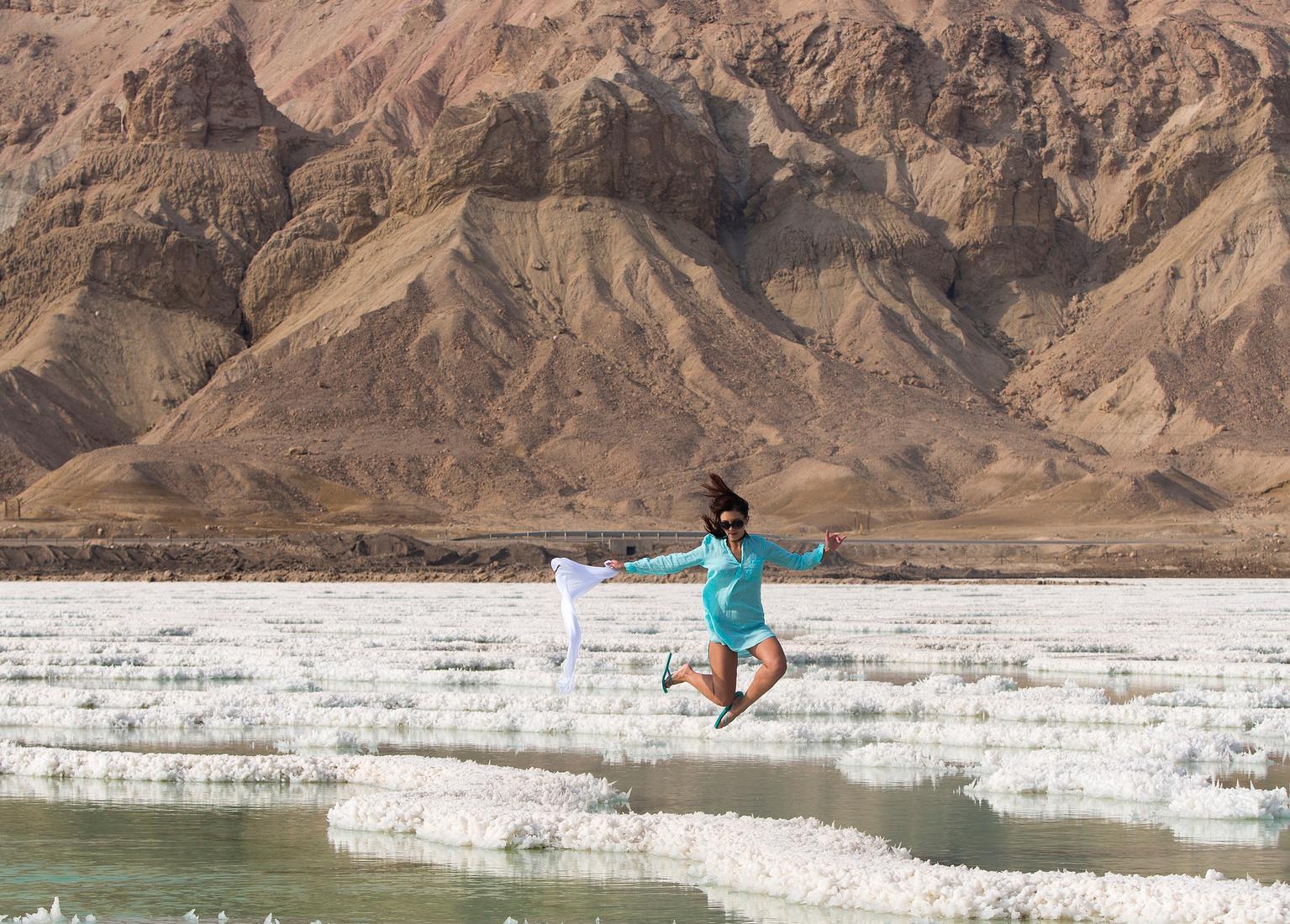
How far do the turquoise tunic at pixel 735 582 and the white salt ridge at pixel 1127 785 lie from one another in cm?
203

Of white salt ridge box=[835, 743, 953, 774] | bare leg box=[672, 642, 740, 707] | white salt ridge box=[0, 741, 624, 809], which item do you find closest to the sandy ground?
white salt ridge box=[0, 741, 624, 809]

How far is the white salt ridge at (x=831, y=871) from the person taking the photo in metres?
7.62

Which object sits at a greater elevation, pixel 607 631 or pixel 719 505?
pixel 719 505

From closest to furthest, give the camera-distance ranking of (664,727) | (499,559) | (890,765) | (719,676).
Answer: (719,676), (890,765), (664,727), (499,559)

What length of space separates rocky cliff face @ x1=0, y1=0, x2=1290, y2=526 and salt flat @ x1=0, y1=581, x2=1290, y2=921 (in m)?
50.3

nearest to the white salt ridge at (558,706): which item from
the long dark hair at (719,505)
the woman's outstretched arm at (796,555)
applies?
the woman's outstretched arm at (796,555)

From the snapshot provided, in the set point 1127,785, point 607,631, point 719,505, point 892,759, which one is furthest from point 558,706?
point 607,631

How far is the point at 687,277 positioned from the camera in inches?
3784

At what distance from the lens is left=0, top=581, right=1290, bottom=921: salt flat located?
8.48m

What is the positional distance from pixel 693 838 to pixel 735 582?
5.47 feet

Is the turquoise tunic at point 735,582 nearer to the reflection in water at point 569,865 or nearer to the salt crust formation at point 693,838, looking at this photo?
the salt crust formation at point 693,838

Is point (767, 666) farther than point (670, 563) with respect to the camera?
No

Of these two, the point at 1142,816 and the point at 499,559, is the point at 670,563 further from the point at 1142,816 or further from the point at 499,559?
the point at 499,559

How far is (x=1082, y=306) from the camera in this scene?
102 metres
